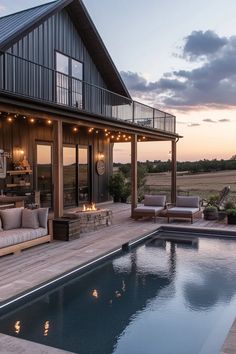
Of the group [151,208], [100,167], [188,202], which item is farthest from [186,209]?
[100,167]

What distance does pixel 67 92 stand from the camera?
13.4 meters

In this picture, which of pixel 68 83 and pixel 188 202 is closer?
pixel 188 202

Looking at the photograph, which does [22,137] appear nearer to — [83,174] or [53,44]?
[53,44]

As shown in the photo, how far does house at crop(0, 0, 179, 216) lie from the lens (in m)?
9.55

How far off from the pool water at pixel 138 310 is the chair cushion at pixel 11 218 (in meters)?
2.30

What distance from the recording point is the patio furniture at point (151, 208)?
11906 mm

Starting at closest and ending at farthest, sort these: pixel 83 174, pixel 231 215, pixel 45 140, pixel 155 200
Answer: pixel 231 215 < pixel 155 200 < pixel 45 140 < pixel 83 174

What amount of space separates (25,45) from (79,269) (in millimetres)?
7963

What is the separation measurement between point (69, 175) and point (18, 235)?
7387mm

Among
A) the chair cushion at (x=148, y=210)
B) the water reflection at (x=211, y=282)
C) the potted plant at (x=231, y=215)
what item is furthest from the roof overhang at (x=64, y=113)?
the water reflection at (x=211, y=282)

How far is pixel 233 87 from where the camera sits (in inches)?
709

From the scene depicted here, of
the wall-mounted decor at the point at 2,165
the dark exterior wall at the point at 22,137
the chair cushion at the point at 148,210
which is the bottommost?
the chair cushion at the point at 148,210

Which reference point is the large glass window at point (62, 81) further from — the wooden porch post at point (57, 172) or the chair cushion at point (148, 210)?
the chair cushion at point (148, 210)

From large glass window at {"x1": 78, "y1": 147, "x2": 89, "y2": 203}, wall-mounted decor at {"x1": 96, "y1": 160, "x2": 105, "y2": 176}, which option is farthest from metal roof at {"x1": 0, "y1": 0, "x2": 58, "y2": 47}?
wall-mounted decor at {"x1": 96, "y1": 160, "x2": 105, "y2": 176}
